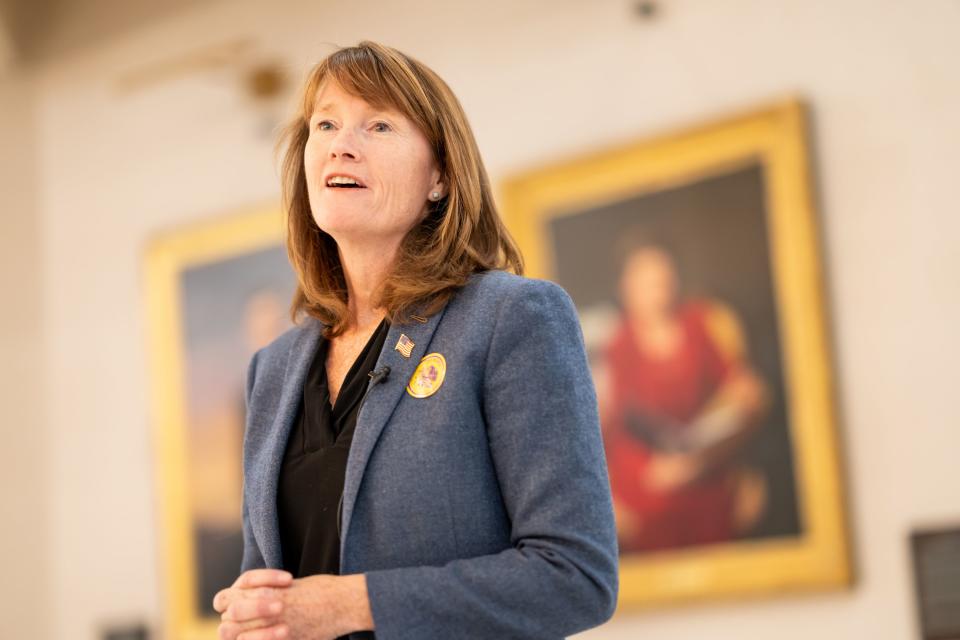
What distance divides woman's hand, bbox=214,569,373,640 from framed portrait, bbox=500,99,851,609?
4.73m

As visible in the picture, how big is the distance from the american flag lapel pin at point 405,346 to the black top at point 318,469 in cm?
12

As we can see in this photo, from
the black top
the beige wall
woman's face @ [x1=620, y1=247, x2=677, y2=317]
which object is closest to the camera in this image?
the black top

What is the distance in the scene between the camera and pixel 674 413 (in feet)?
24.2

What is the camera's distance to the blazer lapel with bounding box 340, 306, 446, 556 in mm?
2633

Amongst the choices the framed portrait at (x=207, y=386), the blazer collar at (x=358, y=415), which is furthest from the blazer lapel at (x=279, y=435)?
the framed portrait at (x=207, y=386)

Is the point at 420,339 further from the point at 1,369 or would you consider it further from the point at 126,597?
the point at 1,369

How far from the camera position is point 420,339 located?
278cm

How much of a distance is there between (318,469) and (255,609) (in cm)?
36

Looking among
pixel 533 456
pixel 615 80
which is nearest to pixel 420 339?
pixel 533 456

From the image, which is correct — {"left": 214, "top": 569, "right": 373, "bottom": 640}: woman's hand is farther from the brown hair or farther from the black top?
the brown hair

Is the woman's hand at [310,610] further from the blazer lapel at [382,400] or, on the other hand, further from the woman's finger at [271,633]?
the blazer lapel at [382,400]

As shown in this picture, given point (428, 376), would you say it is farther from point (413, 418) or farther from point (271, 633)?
point (271, 633)

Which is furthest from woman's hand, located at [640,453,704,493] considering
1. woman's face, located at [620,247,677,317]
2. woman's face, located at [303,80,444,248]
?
woman's face, located at [303,80,444,248]

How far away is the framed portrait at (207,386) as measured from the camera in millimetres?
9250
